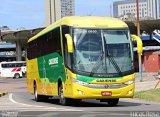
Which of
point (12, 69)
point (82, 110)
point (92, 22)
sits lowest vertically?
point (12, 69)

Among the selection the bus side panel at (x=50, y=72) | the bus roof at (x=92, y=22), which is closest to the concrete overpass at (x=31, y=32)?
the bus side panel at (x=50, y=72)

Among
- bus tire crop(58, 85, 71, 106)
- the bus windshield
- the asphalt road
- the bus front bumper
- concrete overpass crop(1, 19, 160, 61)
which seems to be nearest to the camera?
the asphalt road

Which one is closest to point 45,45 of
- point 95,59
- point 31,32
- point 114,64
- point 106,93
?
point 95,59

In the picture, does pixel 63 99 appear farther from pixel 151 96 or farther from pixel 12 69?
pixel 12 69

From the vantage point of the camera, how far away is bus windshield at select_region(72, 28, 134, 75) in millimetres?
18734

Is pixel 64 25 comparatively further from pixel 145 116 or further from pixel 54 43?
pixel 145 116

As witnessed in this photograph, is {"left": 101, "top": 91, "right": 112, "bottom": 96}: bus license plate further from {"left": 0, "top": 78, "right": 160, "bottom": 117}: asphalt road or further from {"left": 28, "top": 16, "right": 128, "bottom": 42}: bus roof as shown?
{"left": 28, "top": 16, "right": 128, "bottom": 42}: bus roof

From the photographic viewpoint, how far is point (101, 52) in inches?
741

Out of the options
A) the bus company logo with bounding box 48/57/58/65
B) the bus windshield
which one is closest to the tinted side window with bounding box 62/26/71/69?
the bus windshield

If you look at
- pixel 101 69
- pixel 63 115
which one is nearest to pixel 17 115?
pixel 63 115

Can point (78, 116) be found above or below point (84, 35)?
below

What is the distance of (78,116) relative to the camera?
13.8 metres

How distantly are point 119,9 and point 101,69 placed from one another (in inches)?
5113

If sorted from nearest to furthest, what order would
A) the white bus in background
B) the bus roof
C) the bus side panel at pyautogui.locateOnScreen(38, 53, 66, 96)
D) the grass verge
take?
the bus roof, the bus side panel at pyautogui.locateOnScreen(38, 53, 66, 96), the grass verge, the white bus in background
